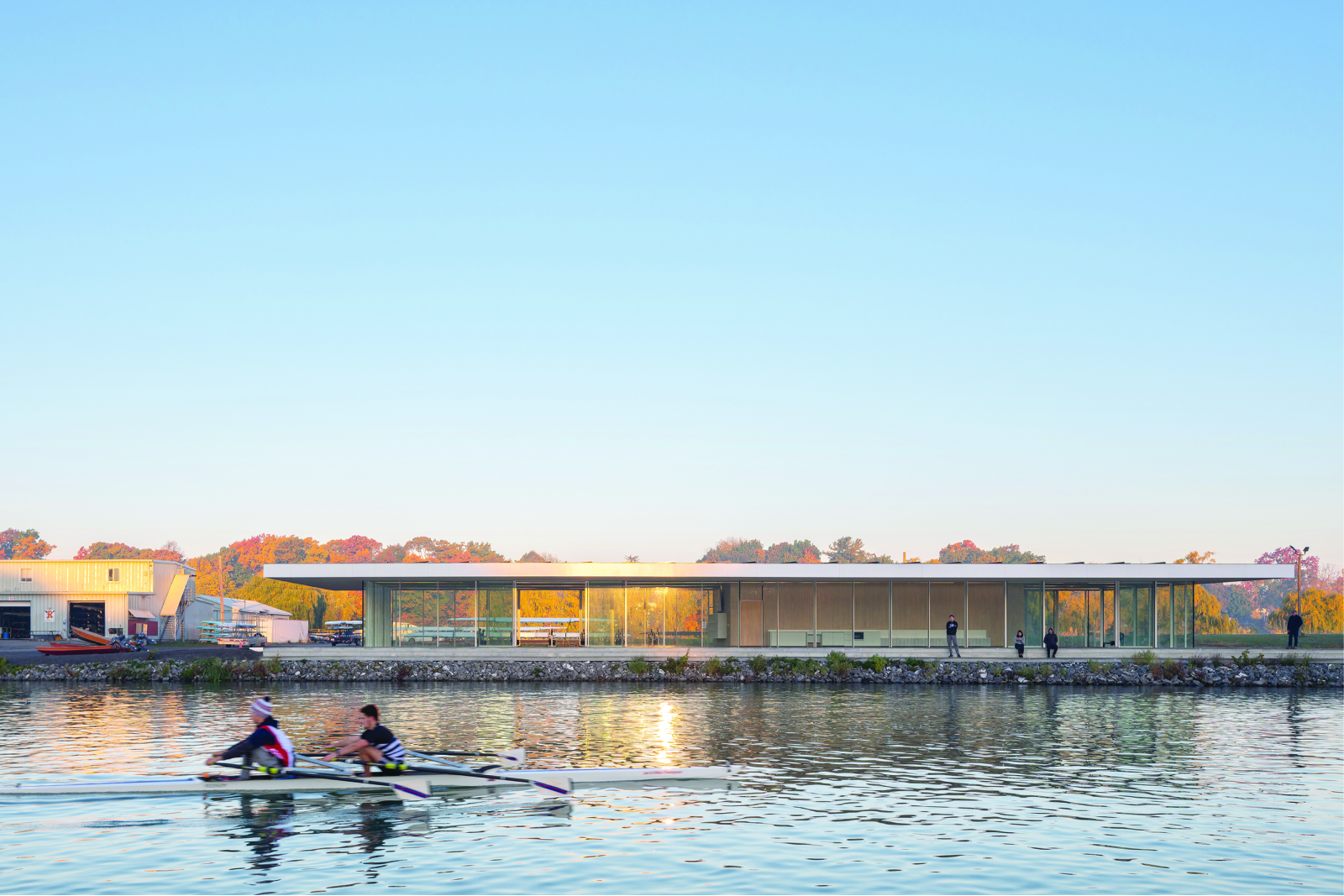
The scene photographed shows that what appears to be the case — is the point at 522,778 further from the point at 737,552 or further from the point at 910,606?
the point at 737,552

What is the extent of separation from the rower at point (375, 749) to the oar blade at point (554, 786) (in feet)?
7.02

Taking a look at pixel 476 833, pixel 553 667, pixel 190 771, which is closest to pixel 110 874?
pixel 476 833

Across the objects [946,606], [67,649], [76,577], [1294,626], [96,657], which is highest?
[76,577]

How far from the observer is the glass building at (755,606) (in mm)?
49906

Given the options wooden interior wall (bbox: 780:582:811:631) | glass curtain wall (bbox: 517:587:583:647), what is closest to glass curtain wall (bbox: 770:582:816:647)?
wooden interior wall (bbox: 780:582:811:631)

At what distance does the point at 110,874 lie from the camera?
45.6ft

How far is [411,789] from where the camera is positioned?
733 inches

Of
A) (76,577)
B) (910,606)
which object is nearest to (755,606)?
(910,606)

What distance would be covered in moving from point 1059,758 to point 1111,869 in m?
9.23

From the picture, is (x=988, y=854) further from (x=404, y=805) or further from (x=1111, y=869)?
(x=404, y=805)

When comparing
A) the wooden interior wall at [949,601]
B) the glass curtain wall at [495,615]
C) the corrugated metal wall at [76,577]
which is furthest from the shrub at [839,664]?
the corrugated metal wall at [76,577]

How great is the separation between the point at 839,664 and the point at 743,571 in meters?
6.49

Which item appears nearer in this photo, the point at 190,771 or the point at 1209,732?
the point at 190,771

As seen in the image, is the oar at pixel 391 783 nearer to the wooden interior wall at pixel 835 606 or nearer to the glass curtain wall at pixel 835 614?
the glass curtain wall at pixel 835 614
